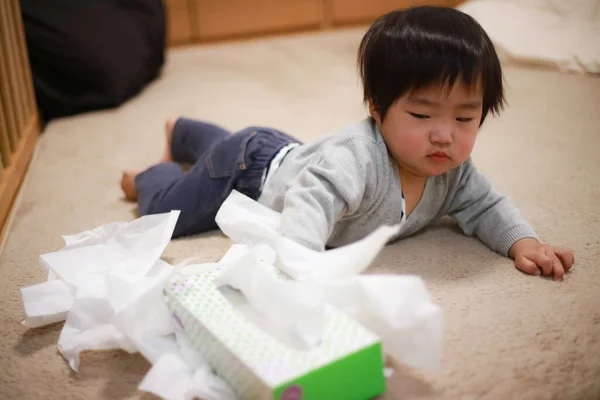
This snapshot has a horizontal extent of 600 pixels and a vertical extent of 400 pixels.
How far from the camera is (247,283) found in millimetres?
646

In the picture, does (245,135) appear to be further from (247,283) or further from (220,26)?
(220,26)

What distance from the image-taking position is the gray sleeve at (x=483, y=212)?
0.89 m

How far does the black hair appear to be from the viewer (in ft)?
2.53

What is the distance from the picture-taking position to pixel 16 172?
1.18 m

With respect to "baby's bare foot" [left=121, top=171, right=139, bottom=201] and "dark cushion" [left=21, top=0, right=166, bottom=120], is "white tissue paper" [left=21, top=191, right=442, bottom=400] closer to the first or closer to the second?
"baby's bare foot" [left=121, top=171, right=139, bottom=201]

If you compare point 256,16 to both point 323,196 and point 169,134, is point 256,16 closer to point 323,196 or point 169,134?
point 169,134

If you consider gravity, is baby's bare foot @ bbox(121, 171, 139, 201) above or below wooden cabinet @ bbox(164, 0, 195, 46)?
below

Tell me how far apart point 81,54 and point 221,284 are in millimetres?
1174

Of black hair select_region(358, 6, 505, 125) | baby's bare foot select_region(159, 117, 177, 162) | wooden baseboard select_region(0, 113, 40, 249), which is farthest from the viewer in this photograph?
baby's bare foot select_region(159, 117, 177, 162)

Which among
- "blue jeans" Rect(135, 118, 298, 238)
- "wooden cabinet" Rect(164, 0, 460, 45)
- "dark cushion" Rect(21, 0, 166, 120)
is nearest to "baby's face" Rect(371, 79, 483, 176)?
"blue jeans" Rect(135, 118, 298, 238)

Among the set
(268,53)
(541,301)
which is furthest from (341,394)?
(268,53)

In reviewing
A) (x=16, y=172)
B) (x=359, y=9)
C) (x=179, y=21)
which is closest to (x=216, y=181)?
(x=16, y=172)

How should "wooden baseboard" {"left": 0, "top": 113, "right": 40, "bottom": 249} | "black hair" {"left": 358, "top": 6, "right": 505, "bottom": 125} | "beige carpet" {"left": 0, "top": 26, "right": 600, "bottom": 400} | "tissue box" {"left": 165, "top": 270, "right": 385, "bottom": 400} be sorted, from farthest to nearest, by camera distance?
"wooden baseboard" {"left": 0, "top": 113, "right": 40, "bottom": 249} < "black hair" {"left": 358, "top": 6, "right": 505, "bottom": 125} < "beige carpet" {"left": 0, "top": 26, "right": 600, "bottom": 400} < "tissue box" {"left": 165, "top": 270, "right": 385, "bottom": 400}

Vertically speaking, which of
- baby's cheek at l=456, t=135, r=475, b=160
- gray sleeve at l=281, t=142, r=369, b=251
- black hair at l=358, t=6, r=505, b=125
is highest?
black hair at l=358, t=6, r=505, b=125
